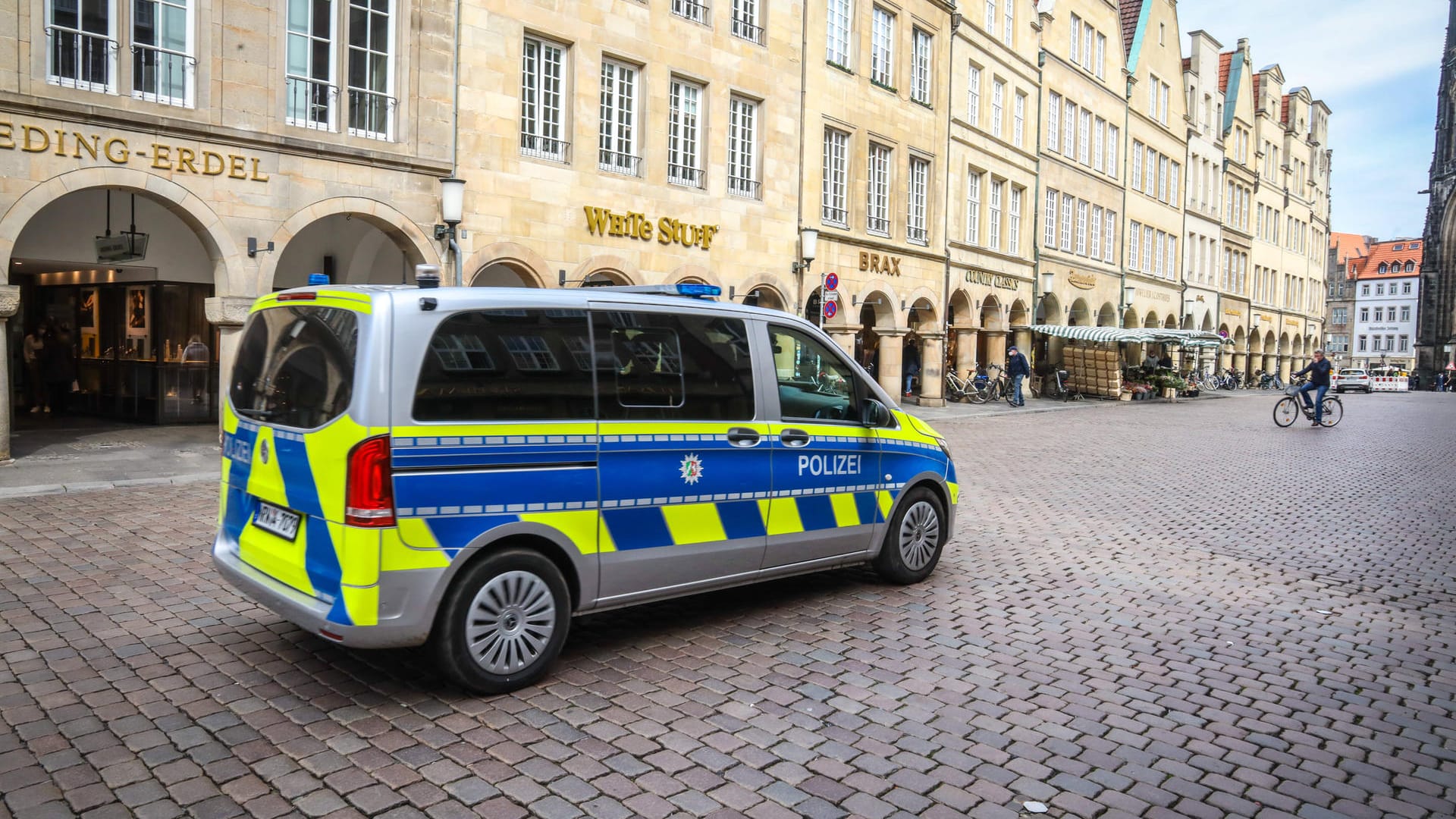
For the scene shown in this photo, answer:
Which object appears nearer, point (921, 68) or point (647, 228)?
point (647, 228)

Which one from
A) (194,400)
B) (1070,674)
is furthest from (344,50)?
(1070,674)

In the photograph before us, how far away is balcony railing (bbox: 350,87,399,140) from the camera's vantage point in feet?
51.4

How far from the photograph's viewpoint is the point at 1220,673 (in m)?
5.47

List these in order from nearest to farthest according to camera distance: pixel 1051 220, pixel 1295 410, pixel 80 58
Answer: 1. pixel 80 58
2. pixel 1295 410
3. pixel 1051 220

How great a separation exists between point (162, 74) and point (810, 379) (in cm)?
1139

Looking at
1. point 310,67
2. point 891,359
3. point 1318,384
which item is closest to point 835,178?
point 891,359

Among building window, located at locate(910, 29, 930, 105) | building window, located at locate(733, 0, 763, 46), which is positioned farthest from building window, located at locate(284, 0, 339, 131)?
building window, located at locate(910, 29, 930, 105)

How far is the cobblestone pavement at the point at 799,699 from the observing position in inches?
153

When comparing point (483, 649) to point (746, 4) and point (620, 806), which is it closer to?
point (620, 806)

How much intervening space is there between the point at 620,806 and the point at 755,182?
66.4 feet

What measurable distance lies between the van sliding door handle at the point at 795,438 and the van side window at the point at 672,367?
0.29 m

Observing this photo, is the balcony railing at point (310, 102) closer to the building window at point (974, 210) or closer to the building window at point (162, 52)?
the building window at point (162, 52)

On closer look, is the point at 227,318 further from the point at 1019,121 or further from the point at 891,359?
the point at 1019,121

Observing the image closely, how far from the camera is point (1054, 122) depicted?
36594 mm
